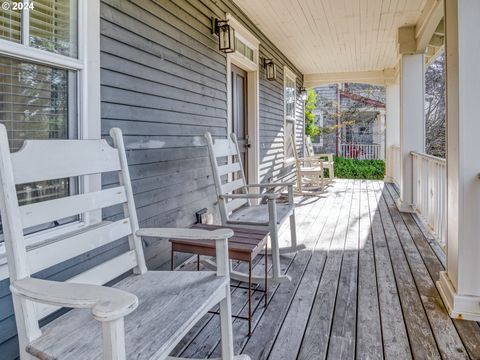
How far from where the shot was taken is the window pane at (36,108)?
1361 mm

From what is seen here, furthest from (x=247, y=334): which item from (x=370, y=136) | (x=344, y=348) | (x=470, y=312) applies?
(x=370, y=136)

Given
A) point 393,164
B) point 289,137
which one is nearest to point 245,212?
point 289,137

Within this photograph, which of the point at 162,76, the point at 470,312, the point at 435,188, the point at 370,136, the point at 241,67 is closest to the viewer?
the point at 470,312

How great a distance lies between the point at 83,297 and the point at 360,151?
11839 mm

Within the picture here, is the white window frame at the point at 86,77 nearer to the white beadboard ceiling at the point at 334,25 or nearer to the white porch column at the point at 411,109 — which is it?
the white beadboard ceiling at the point at 334,25

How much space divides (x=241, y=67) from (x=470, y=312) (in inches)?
137

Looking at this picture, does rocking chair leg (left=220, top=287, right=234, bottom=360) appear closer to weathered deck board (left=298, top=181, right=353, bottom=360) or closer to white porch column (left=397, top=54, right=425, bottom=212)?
weathered deck board (left=298, top=181, right=353, bottom=360)

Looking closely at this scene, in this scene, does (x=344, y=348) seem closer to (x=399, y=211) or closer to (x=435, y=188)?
(x=435, y=188)

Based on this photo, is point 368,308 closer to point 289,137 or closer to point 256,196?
point 256,196

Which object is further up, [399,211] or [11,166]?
[11,166]

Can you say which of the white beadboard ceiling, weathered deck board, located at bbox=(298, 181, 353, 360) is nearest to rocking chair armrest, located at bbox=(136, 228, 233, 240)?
weathered deck board, located at bbox=(298, 181, 353, 360)

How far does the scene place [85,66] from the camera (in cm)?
170

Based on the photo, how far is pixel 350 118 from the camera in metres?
12.5

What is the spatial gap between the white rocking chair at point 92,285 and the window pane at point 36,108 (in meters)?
0.28
